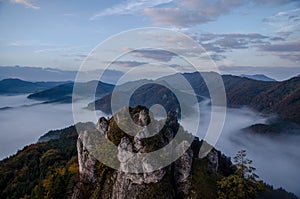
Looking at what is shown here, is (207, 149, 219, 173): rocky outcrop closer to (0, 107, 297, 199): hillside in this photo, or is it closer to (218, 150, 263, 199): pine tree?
(0, 107, 297, 199): hillside

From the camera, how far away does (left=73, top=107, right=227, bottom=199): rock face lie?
35.3m

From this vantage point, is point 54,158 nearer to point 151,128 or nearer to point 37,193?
point 37,193

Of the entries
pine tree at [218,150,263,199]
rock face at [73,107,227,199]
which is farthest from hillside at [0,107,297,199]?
pine tree at [218,150,263,199]

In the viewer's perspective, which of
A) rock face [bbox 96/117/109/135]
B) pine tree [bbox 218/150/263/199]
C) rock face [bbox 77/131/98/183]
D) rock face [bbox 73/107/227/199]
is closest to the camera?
pine tree [bbox 218/150/263/199]

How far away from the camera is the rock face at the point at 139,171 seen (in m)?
35.3

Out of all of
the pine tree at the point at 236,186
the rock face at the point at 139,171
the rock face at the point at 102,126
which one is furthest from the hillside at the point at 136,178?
the pine tree at the point at 236,186

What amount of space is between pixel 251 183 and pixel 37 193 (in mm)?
34433

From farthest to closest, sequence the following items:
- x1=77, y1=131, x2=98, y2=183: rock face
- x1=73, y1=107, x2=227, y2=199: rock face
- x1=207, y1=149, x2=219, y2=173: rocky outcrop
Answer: x1=207, y1=149, x2=219, y2=173: rocky outcrop
x1=77, y1=131, x2=98, y2=183: rock face
x1=73, y1=107, x2=227, y2=199: rock face

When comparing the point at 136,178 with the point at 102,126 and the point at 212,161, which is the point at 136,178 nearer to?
the point at 102,126

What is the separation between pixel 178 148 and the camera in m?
38.5

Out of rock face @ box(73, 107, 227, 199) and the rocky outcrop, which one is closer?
rock face @ box(73, 107, 227, 199)

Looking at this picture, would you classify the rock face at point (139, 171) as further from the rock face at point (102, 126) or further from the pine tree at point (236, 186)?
the pine tree at point (236, 186)

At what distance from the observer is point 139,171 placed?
35438 mm

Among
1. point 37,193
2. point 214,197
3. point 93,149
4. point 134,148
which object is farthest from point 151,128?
point 37,193
